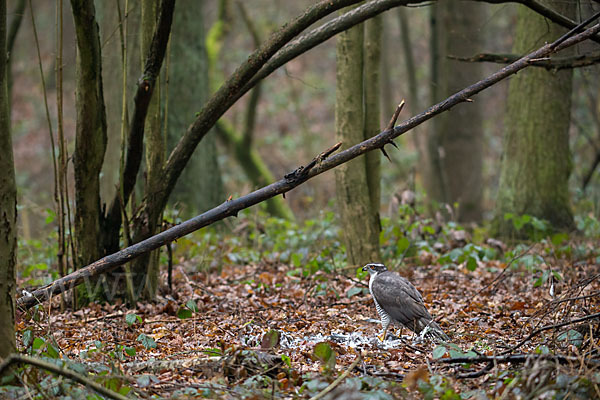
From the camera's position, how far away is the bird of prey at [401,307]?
4.94 meters

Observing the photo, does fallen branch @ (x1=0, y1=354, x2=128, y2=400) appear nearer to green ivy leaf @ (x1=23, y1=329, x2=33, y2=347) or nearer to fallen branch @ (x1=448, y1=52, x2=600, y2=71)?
green ivy leaf @ (x1=23, y1=329, x2=33, y2=347)

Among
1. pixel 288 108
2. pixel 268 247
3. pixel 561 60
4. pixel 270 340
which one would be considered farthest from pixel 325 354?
pixel 288 108

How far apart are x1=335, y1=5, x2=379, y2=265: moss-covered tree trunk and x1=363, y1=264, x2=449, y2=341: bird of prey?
175 centimetres

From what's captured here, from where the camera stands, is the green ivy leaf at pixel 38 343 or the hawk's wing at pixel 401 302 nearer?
the green ivy leaf at pixel 38 343

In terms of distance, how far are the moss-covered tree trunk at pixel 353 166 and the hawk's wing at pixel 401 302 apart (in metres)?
1.81

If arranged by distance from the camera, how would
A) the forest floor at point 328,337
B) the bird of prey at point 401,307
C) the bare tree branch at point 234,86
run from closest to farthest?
the forest floor at point 328,337
the bird of prey at point 401,307
the bare tree branch at point 234,86

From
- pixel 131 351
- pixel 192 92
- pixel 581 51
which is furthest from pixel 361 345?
pixel 192 92

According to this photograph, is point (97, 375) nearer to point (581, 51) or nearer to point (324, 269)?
point (324, 269)

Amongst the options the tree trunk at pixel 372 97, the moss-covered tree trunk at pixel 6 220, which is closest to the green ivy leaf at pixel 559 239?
the tree trunk at pixel 372 97

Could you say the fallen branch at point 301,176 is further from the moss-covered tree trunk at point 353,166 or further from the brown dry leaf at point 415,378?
the moss-covered tree trunk at point 353,166

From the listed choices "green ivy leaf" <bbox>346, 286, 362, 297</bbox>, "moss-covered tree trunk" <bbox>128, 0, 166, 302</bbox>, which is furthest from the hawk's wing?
"moss-covered tree trunk" <bbox>128, 0, 166, 302</bbox>

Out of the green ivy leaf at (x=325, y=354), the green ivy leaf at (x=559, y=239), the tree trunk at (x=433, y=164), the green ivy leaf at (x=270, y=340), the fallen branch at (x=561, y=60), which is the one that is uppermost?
the fallen branch at (x=561, y=60)

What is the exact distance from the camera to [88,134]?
559 centimetres

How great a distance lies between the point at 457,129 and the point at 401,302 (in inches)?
317
